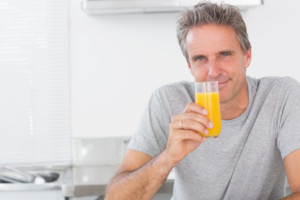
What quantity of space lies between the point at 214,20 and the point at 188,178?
1.92ft

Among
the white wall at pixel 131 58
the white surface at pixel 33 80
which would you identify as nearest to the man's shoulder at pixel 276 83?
the white wall at pixel 131 58

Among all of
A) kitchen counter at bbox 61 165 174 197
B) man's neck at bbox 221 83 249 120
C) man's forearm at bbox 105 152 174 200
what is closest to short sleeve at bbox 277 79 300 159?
man's neck at bbox 221 83 249 120

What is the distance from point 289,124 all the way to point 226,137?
228 mm

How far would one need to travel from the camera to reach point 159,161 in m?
1.52

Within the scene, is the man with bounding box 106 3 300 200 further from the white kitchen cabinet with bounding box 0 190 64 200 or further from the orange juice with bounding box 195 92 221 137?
the white kitchen cabinet with bounding box 0 190 64 200

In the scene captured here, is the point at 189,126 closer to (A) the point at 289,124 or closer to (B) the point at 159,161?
Answer: (B) the point at 159,161

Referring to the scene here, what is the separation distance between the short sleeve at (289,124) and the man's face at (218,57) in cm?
18

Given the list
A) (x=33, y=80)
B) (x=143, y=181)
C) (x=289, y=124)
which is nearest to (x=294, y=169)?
(x=289, y=124)

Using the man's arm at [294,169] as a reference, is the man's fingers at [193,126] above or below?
above

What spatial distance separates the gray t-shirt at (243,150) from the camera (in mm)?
1648

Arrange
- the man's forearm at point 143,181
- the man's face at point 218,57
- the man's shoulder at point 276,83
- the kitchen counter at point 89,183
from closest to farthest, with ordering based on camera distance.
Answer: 1. the man's forearm at point 143,181
2. the man's face at point 218,57
3. the man's shoulder at point 276,83
4. the kitchen counter at point 89,183

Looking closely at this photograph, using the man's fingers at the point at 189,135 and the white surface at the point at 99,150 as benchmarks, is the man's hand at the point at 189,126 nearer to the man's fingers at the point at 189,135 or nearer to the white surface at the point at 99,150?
the man's fingers at the point at 189,135

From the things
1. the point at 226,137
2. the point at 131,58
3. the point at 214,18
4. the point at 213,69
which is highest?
the point at 214,18

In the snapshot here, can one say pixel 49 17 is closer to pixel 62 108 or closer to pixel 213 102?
pixel 62 108
